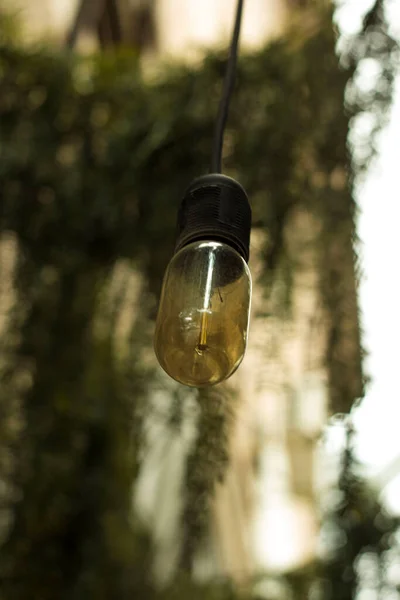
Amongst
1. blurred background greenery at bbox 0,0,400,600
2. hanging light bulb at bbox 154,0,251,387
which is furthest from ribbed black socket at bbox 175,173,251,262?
blurred background greenery at bbox 0,0,400,600

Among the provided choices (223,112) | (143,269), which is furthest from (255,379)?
(223,112)

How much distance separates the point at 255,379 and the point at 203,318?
533 millimetres

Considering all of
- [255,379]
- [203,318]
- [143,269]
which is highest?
[143,269]

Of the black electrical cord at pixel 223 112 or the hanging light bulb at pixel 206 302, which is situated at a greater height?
the black electrical cord at pixel 223 112

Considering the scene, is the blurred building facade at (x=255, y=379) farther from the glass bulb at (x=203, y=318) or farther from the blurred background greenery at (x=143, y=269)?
the glass bulb at (x=203, y=318)

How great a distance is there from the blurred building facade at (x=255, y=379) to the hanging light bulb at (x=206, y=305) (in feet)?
1.52

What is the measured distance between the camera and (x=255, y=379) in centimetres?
89

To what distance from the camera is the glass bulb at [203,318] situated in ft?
1.24

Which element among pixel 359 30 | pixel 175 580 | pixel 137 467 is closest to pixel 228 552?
pixel 175 580

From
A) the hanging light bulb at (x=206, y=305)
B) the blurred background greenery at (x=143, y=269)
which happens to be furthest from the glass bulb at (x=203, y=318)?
the blurred background greenery at (x=143, y=269)

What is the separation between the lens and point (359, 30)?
779 millimetres

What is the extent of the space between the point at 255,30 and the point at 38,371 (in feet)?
4.46

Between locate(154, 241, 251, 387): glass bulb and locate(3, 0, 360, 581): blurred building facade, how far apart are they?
1.54 ft

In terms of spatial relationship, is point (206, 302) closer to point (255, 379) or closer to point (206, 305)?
→ point (206, 305)
